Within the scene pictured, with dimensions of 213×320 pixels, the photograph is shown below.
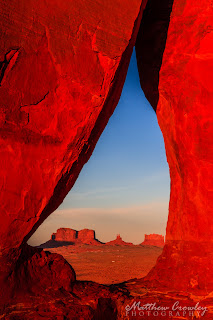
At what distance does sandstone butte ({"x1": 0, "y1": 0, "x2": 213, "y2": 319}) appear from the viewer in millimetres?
4211

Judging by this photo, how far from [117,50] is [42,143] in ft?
5.77

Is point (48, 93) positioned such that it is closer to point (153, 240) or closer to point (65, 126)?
point (65, 126)

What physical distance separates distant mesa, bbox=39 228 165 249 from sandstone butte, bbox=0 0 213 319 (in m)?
28.4

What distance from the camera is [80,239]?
130ft

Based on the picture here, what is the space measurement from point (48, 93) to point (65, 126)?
19.9 inches

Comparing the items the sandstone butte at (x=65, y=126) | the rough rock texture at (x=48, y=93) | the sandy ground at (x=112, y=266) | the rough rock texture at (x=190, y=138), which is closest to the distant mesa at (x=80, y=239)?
the sandy ground at (x=112, y=266)

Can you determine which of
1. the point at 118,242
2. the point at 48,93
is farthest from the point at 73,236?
the point at 48,93

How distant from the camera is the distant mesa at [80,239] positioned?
1375 inches

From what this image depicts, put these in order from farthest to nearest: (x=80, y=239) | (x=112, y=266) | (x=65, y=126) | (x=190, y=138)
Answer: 1. (x=80, y=239)
2. (x=112, y=266)
3. (x=190, y=138)
4. (x=65, y=126)

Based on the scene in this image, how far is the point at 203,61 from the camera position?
6.12 metres

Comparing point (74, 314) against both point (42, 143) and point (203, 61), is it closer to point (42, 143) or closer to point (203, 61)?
point (42, 143)

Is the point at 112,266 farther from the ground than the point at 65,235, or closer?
closer

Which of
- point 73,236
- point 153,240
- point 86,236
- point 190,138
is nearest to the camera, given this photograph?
point 190,138

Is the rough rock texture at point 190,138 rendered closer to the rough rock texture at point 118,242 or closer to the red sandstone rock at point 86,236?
the rough rock texture at point 118,242
